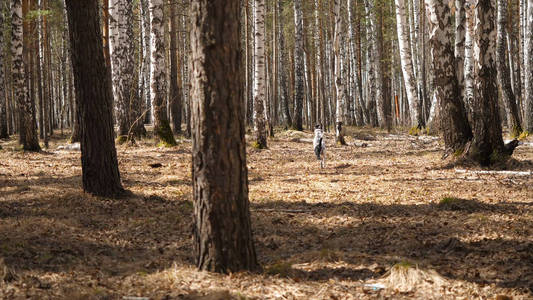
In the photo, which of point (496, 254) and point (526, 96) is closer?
point (496, 254)

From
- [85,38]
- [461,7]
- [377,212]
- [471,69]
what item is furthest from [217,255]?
[461,7]

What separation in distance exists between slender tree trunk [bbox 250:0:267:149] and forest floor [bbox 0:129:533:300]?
193 inches

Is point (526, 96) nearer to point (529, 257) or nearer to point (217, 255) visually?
point (529, 257)

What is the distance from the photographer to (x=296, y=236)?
6176 mm

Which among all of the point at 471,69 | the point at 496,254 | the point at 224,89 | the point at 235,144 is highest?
the point at 471,69

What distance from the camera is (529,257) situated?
4.86 meters

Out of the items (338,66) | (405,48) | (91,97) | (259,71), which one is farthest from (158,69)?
(405,48)

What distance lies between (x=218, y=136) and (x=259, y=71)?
38.2ft

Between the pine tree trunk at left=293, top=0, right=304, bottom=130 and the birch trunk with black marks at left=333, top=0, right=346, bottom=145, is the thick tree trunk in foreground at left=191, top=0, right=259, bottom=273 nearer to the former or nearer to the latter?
the birch trunk with black marks at left=333, top=0, right=346, bottom=145

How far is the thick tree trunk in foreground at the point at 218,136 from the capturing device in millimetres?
4160

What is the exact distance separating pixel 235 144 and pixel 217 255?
102 cm

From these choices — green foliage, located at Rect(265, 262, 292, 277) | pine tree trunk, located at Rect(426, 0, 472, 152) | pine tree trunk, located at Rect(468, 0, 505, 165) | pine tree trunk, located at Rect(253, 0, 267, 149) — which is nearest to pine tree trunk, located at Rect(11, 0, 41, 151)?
pine tree trunk, located at Rect(253, 0, 267, 149)

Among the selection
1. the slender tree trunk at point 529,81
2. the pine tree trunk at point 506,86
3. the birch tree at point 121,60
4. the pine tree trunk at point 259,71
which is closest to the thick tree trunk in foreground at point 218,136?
the pine tree trunk at point 259,71

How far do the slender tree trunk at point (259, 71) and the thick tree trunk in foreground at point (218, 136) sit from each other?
11274 millimetres
